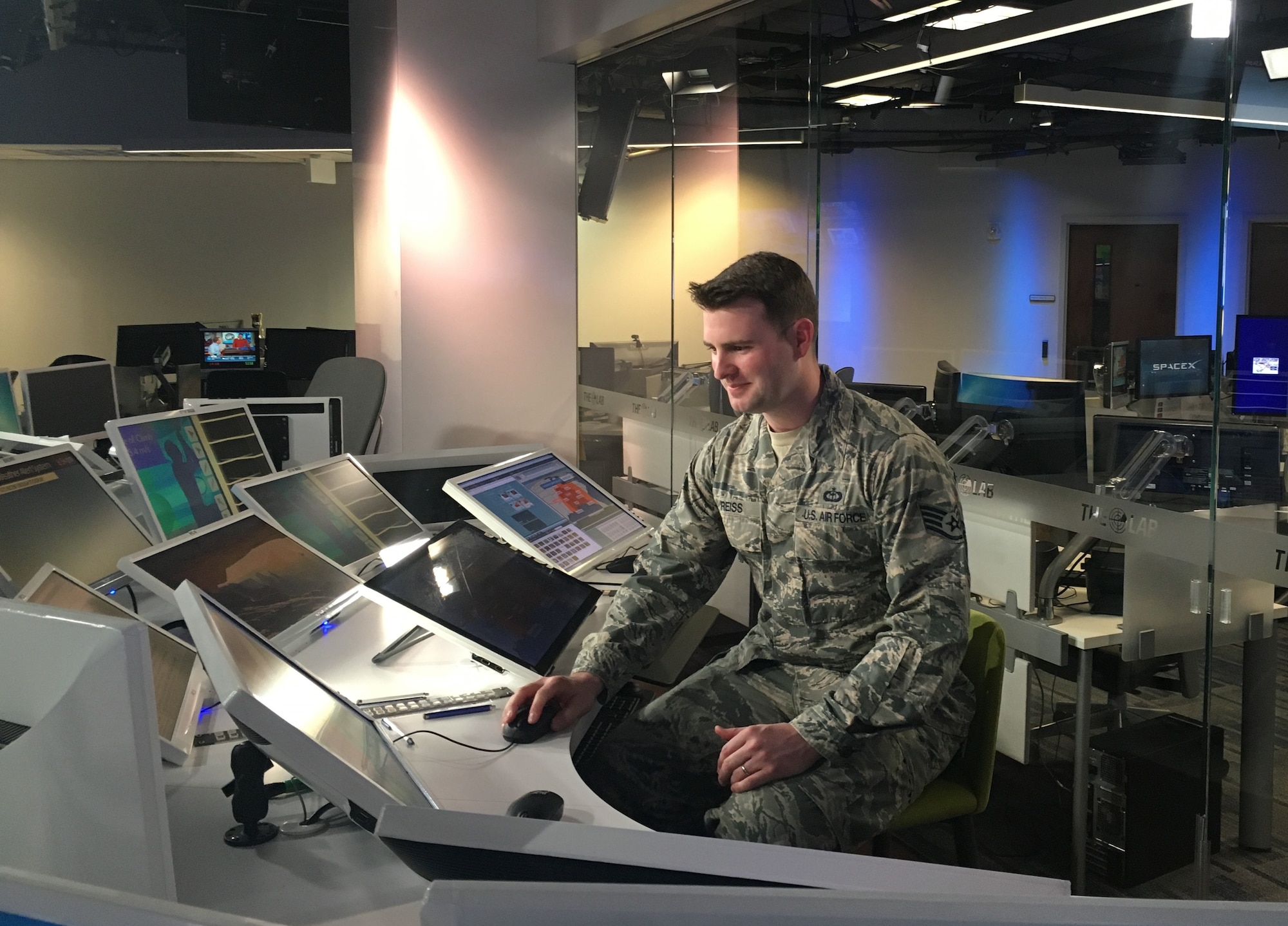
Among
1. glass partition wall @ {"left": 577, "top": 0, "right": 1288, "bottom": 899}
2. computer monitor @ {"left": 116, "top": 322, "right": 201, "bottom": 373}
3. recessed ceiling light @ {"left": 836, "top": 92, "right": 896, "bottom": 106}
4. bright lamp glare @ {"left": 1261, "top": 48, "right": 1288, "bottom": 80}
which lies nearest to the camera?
bright lamp glare @ {"left": 1261, "top": 48, "right": 1288, "bottom": 80}

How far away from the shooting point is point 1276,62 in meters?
2.42

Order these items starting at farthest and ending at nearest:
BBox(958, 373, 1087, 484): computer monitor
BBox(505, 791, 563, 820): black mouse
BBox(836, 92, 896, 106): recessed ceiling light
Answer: BBox(836, 92, 896, 106): recessed ceiling light, BBox(958, 373, 1087, 484): computer monitor, BBox(505, 791, 563, 820): black mouse

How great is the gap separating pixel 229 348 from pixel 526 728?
771cm

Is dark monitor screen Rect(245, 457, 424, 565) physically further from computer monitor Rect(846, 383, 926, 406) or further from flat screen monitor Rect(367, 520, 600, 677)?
computer monitor Rect(846, 383, 926, 406)

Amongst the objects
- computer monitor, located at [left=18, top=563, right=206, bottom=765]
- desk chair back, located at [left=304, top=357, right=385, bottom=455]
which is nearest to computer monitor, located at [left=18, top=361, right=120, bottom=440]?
desk chair back, located at [left=304, top=357, right=385, bottom=455]

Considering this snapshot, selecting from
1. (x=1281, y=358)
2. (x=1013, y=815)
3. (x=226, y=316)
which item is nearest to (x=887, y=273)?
(x=1281, y=358)

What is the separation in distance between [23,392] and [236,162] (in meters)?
6.56

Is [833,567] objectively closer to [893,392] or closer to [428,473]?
[428,473]

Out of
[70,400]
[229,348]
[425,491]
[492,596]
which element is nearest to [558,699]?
[492,596]

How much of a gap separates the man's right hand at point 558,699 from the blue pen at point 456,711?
43 millimetres

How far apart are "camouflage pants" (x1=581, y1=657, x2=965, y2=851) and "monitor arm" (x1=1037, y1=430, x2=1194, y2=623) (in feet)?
3.40

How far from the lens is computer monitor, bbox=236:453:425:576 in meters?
2.45

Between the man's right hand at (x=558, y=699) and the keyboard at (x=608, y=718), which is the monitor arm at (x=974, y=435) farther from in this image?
the man's right hand at (x=558, y=699)

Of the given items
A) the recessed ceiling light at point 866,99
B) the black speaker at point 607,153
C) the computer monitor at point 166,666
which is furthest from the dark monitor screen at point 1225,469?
the black speaker at point 607,153
